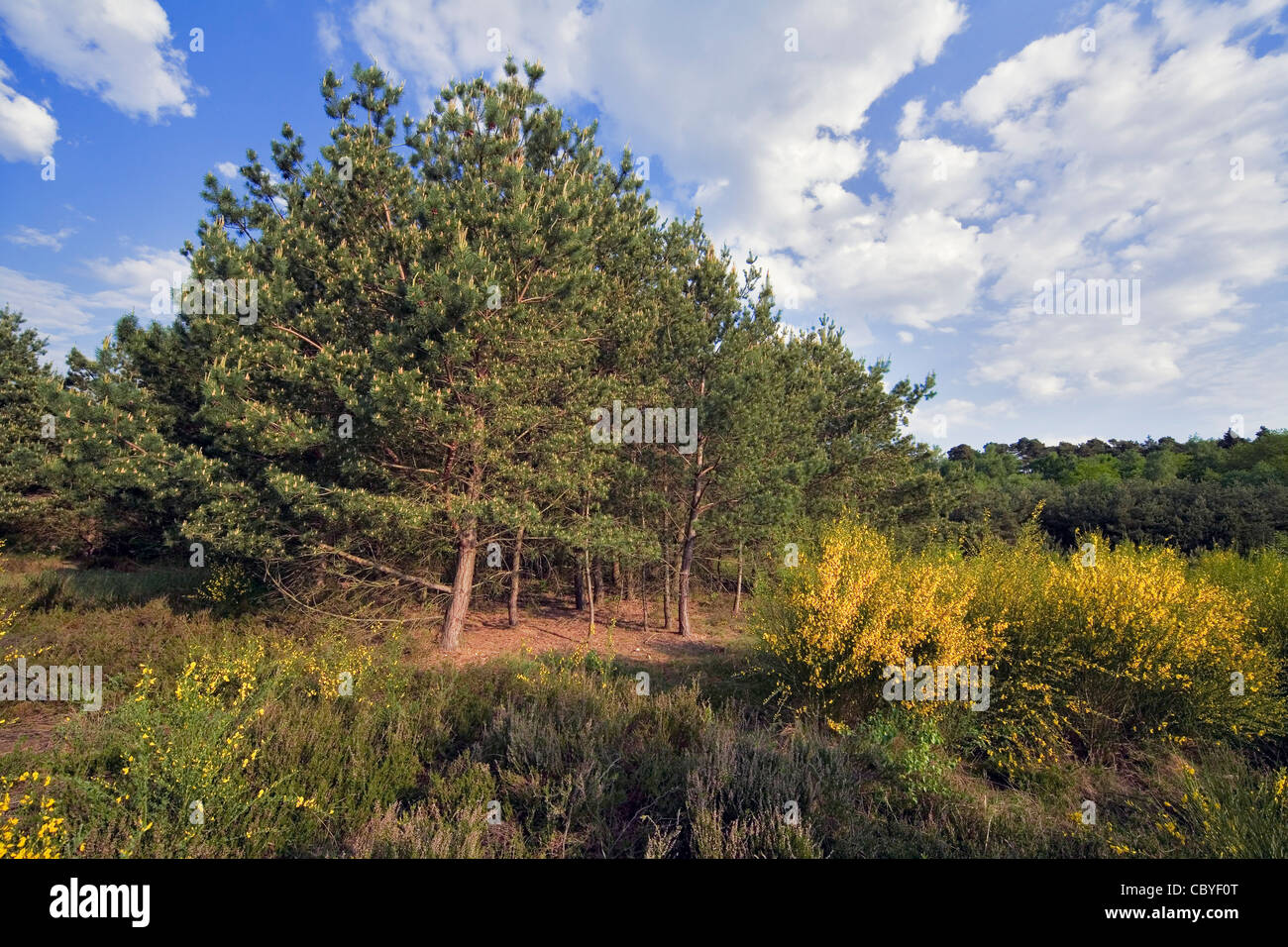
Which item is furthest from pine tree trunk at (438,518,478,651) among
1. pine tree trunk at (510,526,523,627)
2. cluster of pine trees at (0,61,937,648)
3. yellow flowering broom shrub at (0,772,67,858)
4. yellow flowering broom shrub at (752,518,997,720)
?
yellow flowering broom shrub at (0,772,67,858)

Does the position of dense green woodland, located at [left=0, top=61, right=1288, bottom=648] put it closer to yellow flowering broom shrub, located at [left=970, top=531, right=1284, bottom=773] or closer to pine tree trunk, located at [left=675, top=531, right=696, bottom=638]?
pine tree trunk, located at [left=675, top=531, right=696, bottom=638]

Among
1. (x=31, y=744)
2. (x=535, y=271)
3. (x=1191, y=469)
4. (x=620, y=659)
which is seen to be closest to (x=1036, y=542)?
(x=620, y=659)

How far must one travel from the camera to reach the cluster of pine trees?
28.2ft

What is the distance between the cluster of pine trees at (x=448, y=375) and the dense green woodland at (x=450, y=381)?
2.2 inches

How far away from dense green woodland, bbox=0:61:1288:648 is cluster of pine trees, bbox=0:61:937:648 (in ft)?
0.18

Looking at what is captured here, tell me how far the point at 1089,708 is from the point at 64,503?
98.3 ft

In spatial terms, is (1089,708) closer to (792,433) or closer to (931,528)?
(792,433)

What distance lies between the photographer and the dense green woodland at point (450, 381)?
28.2 feet

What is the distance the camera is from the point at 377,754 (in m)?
4.65

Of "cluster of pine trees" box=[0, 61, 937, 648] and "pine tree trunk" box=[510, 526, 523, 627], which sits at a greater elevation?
"cluster of pine trees" box=[0, 61, 937, 648]

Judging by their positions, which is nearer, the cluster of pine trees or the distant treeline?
the cluster of pine trees

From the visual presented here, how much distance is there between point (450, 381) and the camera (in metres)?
8.91

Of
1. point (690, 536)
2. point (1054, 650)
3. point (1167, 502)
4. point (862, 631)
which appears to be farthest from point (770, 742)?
point (1167, 502)

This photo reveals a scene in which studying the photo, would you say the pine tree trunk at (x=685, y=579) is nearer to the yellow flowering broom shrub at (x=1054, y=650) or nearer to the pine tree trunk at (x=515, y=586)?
the pine tree trunk at (x=515, y=586)
